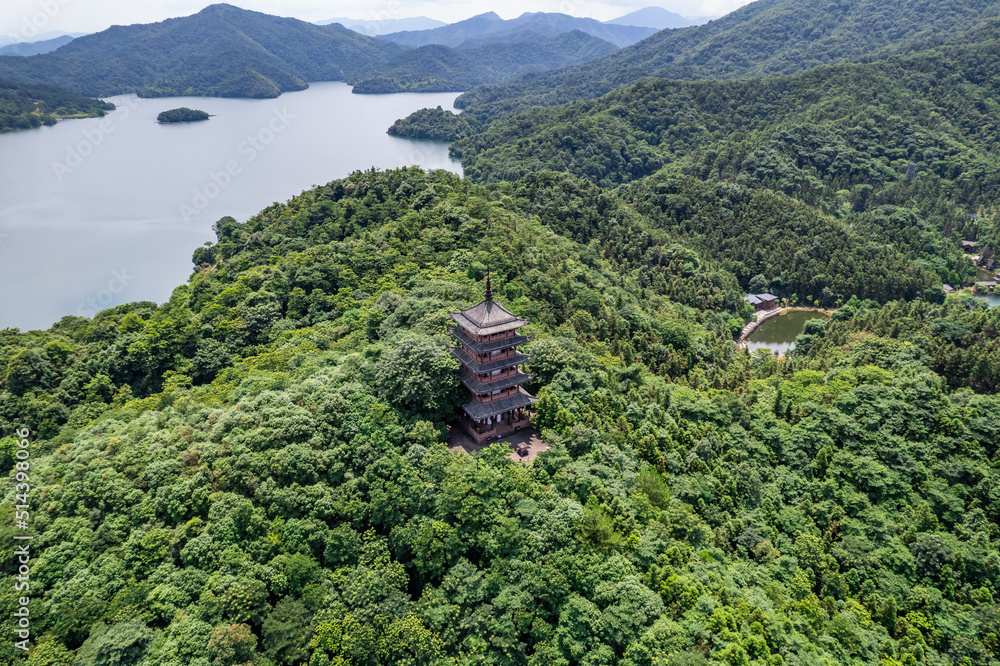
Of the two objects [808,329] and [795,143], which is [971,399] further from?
[795,143]

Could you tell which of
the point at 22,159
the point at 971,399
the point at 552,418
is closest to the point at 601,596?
the point at 552,418

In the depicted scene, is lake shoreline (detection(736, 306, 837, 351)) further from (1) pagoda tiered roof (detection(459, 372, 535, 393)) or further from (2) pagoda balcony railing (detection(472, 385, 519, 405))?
(2) pagoda balcony railing (detection(472, 385, 519, 405))

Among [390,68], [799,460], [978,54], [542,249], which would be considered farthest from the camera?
[390,68]

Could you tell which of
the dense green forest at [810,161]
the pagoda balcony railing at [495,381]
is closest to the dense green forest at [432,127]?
the dense green forest at [810,161]

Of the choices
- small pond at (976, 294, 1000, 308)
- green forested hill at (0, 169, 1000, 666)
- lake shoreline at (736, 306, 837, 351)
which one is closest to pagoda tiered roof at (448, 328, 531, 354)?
green forested hill at (0, 169, 1000, 666)

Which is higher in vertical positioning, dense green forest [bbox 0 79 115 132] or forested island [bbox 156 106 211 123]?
dense green forest [bbox 0 79 115 132]

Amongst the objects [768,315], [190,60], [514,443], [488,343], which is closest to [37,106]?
[190,60]

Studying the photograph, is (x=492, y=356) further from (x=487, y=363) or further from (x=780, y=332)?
(x=780, y=332)

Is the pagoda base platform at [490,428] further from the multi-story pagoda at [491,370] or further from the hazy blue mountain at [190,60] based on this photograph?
the hazy blue mountain at [190,60]
